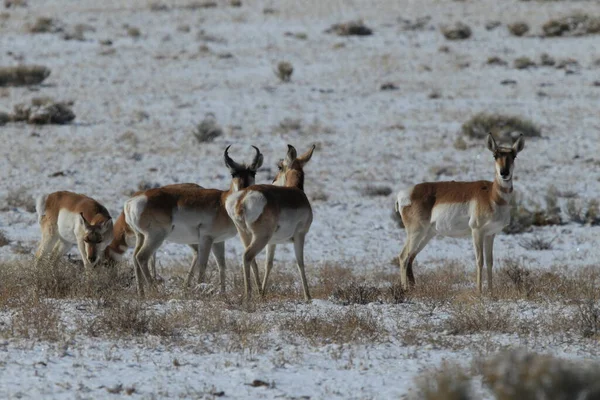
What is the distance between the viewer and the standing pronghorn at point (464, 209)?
1039cm

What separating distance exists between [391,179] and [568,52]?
14366 mm

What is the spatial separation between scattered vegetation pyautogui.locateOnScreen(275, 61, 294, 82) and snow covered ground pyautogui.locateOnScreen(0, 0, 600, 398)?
34 centimetres

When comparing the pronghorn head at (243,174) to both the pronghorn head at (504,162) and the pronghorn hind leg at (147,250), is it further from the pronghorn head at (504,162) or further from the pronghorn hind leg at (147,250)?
the pronghorn head at (504,162)

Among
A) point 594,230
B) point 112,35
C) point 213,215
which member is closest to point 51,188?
point 213,215

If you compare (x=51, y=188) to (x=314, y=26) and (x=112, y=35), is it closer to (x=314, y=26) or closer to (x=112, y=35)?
(x=112, y=35)

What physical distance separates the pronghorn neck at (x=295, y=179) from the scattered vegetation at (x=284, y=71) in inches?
647

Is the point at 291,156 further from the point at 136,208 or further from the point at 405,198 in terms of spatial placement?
the point at 136,208

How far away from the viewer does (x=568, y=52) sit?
30.6 meters

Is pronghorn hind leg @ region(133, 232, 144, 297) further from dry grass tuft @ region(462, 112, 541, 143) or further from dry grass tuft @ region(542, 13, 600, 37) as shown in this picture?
dry grass tuft @ region(542, 13, 600, 37)

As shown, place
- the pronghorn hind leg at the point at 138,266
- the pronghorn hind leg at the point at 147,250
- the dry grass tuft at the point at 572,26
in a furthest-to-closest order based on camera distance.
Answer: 1. the dry grass tuft at the point at 572,26
2. the pronghorn hind leg at the point at 147,250
3. the pronghorn hind leg at the point at 138,266

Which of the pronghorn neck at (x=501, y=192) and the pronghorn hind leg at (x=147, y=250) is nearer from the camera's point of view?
the pronghorn hind leg at (x=147, y=250)

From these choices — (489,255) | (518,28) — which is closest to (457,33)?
(518,28)

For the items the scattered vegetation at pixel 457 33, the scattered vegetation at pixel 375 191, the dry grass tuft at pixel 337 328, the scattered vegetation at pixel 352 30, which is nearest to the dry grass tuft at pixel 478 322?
the dry grass tuft at pixel 337 328

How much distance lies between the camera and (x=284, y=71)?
26.7m
